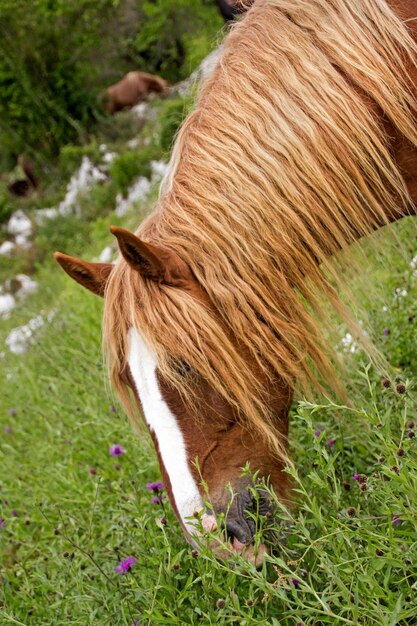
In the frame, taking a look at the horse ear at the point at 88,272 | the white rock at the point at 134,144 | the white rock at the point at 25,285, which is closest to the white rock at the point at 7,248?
the white rock at the point at 25,285

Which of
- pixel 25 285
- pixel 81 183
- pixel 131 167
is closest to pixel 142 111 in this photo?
pixel 81 183

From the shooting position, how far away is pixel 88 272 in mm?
2188

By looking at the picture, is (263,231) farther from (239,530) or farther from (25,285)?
(25,285)

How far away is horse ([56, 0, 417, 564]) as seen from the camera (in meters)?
1.89

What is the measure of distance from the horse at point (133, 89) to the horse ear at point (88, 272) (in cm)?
1601

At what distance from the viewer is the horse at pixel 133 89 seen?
17.3 metres

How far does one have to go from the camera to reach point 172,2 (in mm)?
15750

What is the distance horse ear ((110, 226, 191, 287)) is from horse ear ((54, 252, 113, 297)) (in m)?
0.31

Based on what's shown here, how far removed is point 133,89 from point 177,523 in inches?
657

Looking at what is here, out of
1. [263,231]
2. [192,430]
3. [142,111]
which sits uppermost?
[263,231]

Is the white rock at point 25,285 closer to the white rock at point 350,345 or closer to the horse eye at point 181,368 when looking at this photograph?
the white rock at point 350,345

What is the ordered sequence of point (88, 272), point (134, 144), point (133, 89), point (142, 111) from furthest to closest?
1. point (133, 89)
2. point (142, 111)
3. point (134, 144)
4. point (88, 272)

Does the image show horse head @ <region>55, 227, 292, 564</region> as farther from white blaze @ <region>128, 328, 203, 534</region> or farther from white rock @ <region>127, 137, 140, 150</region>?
white rock @ <region>127, 137, 140, 150</region>

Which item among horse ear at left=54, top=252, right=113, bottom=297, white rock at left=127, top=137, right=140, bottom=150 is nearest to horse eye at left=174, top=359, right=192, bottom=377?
horse ear at left=54, top=252, right=113, bottom=297
